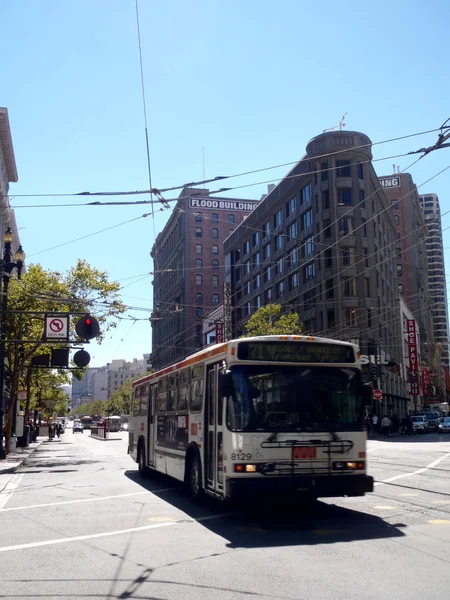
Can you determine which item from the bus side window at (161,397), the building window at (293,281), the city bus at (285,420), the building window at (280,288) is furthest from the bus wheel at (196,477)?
the building window at (280,288)

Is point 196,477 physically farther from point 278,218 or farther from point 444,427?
point 278,218

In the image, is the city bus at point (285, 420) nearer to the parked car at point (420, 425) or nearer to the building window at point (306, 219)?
the parked car at point (420, 425)

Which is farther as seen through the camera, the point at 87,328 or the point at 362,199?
the point at 362,199

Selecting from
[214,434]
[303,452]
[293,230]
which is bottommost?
[303,452]

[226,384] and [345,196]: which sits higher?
[345,196]

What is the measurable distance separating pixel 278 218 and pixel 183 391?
57.7m

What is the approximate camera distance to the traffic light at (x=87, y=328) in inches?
850

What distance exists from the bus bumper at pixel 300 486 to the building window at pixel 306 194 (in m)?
53.2

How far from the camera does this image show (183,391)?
44.5ft

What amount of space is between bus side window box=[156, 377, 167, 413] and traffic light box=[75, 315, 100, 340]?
20.0 feet

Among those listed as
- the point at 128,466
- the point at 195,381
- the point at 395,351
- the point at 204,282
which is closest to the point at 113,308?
the point at 128,466

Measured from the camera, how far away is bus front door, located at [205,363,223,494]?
1051 centimetres

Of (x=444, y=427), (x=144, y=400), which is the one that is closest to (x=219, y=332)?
(x=444, y=427)

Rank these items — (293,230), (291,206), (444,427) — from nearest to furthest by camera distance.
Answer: (444,427) < (293,230) < (291,206)
